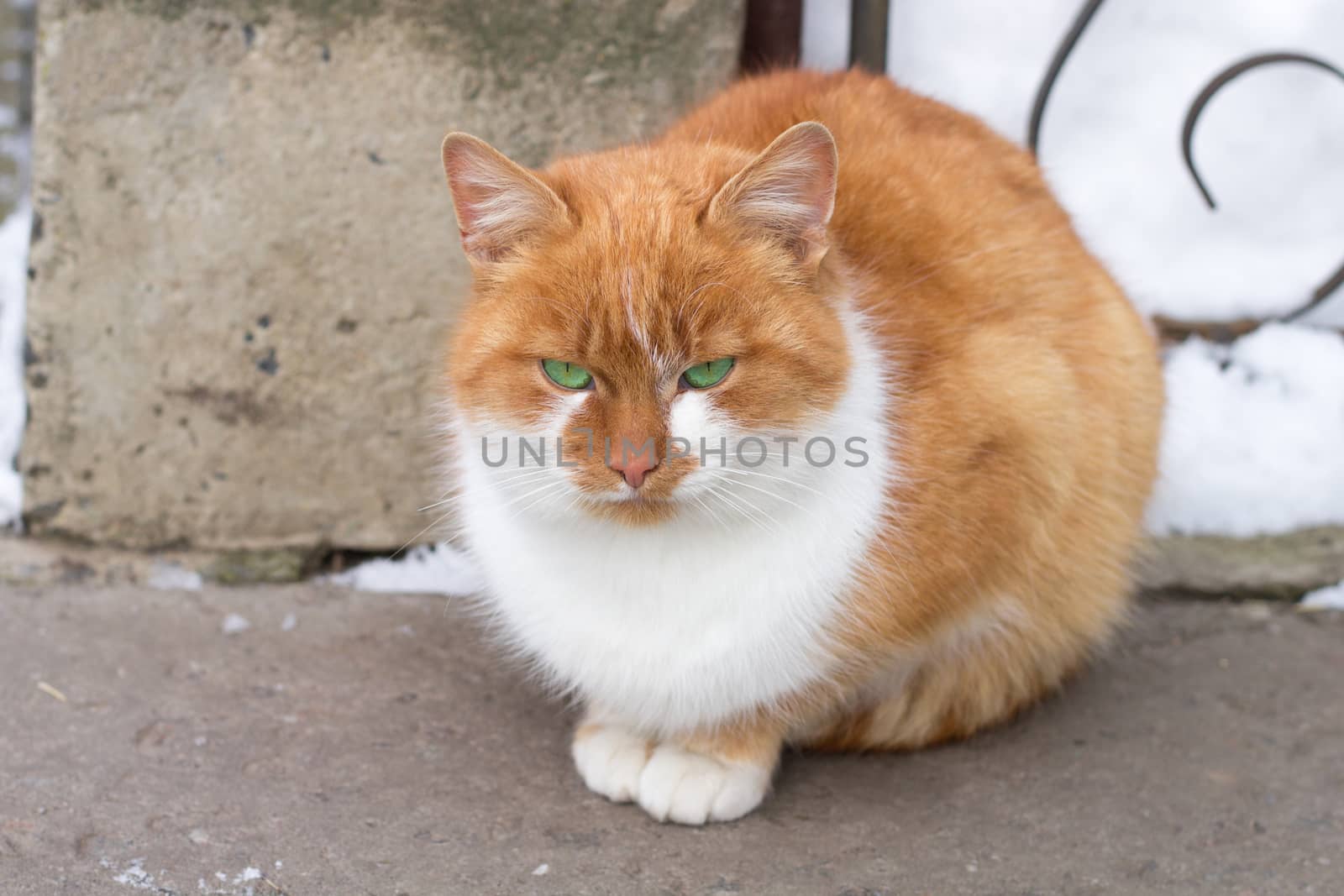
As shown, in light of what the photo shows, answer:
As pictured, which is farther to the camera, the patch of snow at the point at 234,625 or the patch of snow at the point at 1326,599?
the patch of snow at the point at 1326,599

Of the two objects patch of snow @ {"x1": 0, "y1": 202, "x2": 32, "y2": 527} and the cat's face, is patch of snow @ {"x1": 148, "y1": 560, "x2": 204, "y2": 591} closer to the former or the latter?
patch of snow @ {"x1": 0, "y1": 202, "x2": 32, "y2": 527}

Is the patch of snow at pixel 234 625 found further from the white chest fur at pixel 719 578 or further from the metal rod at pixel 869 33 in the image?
the metal rod at pixel 869 33

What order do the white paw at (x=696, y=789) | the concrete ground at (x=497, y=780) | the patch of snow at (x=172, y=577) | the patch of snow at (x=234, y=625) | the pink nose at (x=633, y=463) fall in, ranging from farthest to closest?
the patch of snow at (x=172, y=577) < the patch of snow at (x=234, y=625) < the white paw at (x=696, y=789) < the concrete ground at (x=497, y=780) < the pink nose at (x=633, y=463)

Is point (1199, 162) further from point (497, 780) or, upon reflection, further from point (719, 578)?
point (497, 780)

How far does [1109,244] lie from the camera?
319 cm

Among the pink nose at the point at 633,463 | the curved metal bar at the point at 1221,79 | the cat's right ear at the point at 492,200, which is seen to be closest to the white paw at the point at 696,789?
the pink nose at the point at 633,463

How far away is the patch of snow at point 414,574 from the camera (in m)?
2.82

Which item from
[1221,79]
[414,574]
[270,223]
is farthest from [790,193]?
[1221,79]

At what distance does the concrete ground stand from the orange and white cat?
4.7 inches

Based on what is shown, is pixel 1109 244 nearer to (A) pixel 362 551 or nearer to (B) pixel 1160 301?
(B) pixel 1160 301

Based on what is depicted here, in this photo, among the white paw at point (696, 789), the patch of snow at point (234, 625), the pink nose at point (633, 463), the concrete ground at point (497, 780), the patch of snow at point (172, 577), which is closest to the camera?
the pink nose at point (633, 463)

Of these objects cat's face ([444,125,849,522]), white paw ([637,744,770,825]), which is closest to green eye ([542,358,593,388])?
cat's face ([444,125,849,522])

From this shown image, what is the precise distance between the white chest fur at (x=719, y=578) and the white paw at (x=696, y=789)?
0.08 m

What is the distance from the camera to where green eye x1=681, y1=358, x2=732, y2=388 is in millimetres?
1716
